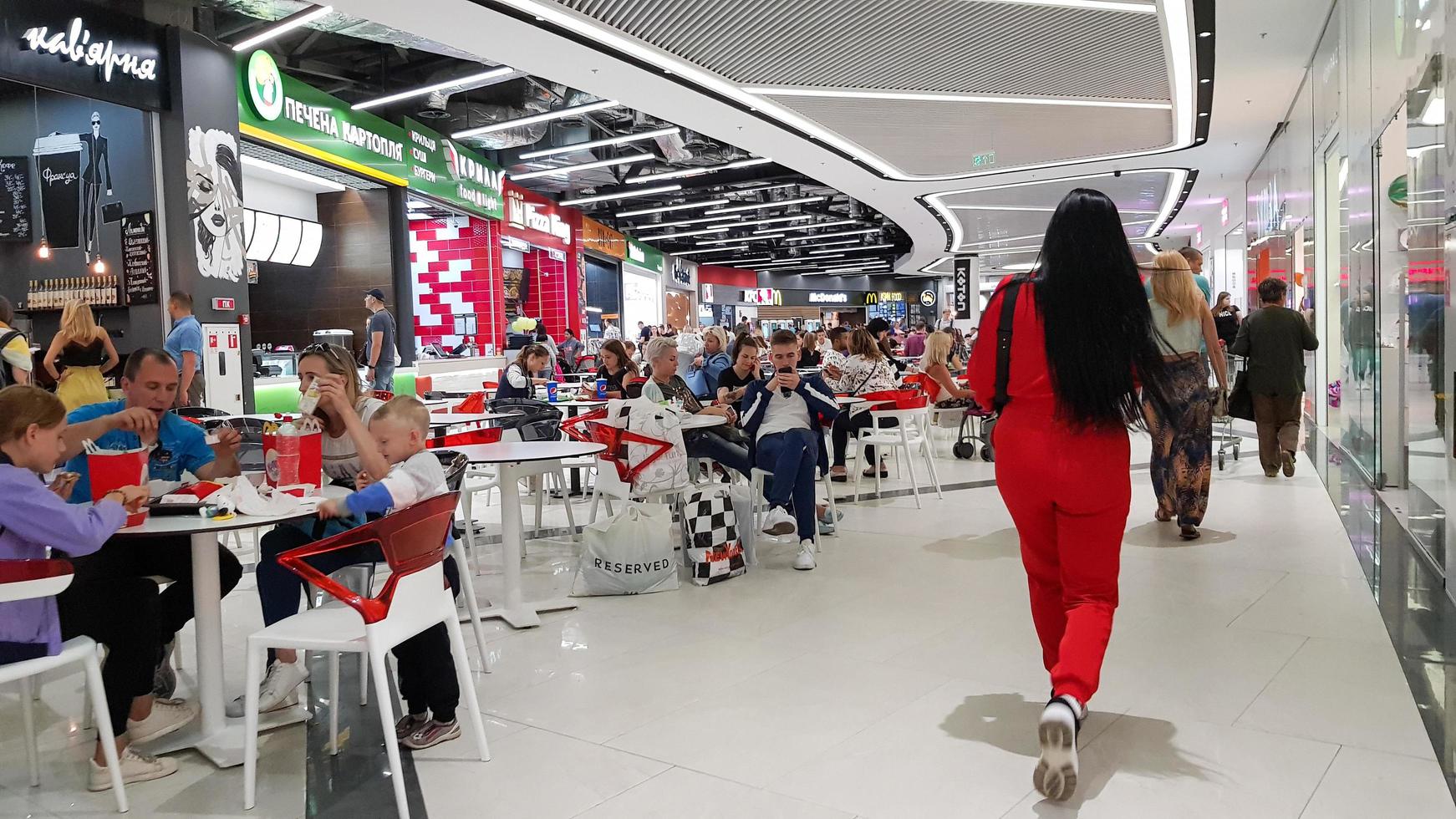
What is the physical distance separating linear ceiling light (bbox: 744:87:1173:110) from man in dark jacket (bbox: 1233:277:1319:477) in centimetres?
350

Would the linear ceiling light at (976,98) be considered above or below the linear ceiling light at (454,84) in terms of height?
below

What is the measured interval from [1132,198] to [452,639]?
1670 cm

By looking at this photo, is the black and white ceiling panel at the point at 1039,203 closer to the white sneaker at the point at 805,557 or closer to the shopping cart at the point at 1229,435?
the shopping cart at the point at 1229,435

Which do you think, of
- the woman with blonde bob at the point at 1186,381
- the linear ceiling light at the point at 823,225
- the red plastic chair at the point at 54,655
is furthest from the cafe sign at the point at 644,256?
the red plastic chair at the point at 54,655

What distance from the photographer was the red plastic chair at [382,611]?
227 cm

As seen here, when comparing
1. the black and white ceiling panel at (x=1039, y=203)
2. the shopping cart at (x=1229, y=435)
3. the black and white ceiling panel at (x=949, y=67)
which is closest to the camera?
the black and white ceiling panel at (x=949, y=67)

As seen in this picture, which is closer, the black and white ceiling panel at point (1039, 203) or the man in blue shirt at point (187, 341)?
the man in blue shirt at point (187, 341)

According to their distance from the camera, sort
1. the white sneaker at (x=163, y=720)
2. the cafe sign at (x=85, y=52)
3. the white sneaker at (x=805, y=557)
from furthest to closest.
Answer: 1. the cafe sign at (x=85, y=52)
2. the white sneaker at (x=805, y=557)
3. the white sneaker at (x=163, y=720)

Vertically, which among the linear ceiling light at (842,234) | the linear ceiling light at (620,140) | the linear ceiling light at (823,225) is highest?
the linear ceiling light at (842,234)

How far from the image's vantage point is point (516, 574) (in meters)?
3.96

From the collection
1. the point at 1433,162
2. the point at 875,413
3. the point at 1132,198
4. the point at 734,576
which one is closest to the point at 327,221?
the point at 875,413

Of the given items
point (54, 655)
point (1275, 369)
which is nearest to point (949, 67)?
point (1275, 369)

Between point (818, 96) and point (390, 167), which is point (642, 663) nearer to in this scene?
point (818, 96)

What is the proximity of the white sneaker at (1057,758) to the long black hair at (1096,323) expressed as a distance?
2.37 ft
